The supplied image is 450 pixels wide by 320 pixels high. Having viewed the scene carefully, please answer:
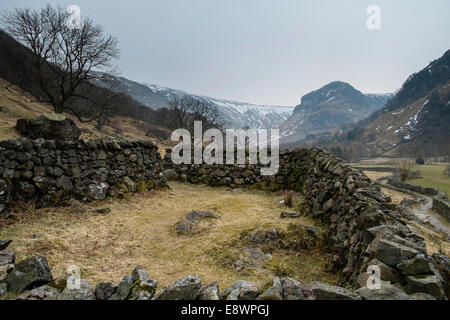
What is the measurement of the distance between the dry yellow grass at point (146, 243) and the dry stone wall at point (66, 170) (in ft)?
2.11

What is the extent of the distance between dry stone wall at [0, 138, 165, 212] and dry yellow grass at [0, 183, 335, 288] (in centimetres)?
64

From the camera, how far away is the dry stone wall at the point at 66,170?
6.53 m

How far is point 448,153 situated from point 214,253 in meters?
167

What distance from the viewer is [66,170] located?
7.81 m

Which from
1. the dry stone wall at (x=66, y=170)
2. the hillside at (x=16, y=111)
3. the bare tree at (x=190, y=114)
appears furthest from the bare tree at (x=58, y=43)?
the bare tree at (x=190, y=114)

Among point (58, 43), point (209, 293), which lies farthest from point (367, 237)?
point (58, 43)

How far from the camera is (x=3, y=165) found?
6359 millimetres

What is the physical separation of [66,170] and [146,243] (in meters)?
4.20

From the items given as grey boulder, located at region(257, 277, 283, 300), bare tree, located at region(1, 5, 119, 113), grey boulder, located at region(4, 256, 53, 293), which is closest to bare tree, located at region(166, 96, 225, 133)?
bare tree, located at region(1, 5, 119, 113)

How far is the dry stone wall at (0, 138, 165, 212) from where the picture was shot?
21.4 feet

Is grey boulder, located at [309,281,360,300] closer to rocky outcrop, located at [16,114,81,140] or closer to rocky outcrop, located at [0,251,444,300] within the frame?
rocky outcrop, located at [0,251,444,300]

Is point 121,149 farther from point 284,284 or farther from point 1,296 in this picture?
point 284,284

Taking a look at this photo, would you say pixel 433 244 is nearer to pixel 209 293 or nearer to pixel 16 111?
pixel 209 293

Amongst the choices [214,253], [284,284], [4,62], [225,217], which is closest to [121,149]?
[225,217]
